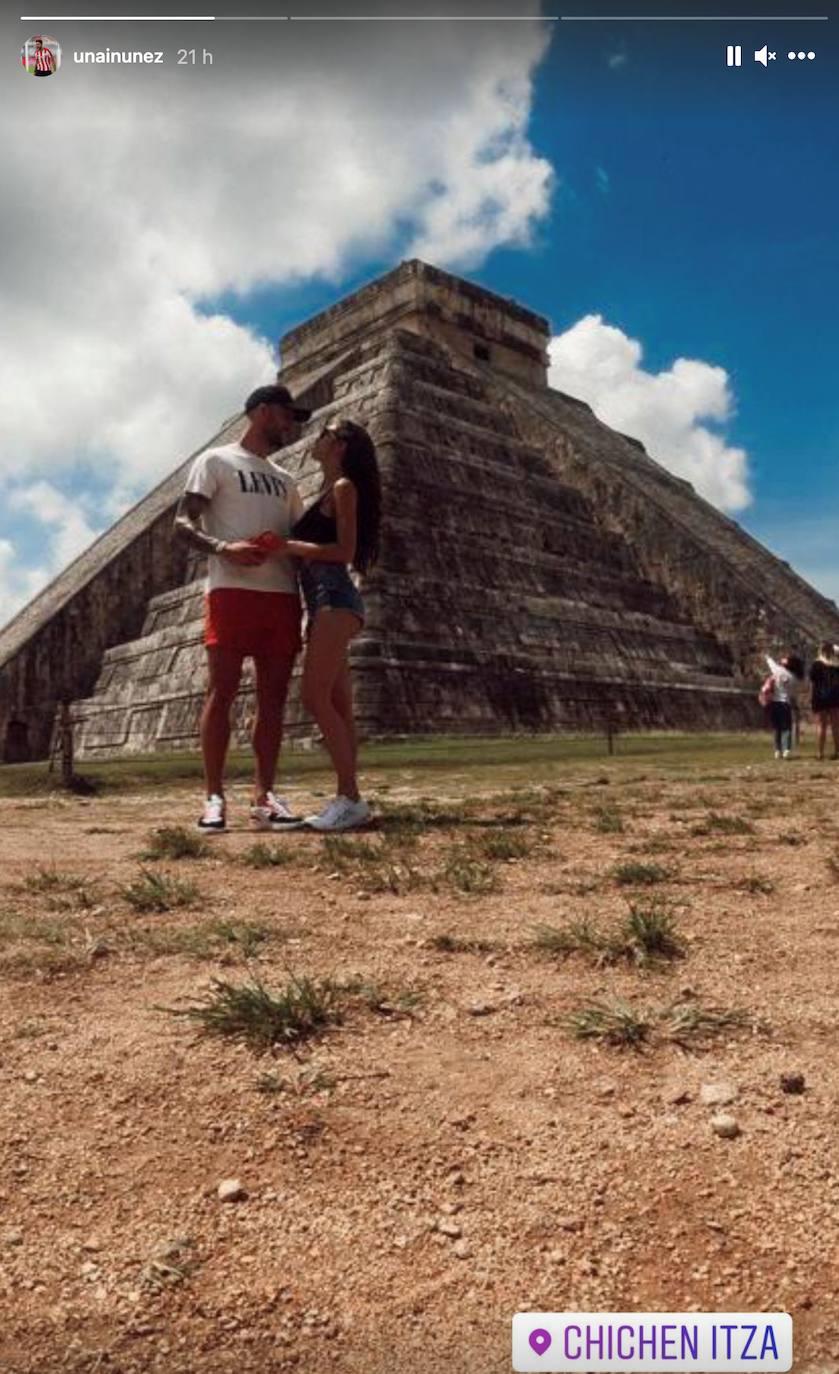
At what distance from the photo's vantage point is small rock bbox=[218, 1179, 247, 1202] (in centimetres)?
154

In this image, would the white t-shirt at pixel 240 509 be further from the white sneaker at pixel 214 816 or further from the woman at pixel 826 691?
the woman at pixel 826 691

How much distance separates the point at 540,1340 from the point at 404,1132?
0.55 metres

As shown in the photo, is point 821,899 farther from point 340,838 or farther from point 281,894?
point 340,838

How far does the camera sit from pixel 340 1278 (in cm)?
135

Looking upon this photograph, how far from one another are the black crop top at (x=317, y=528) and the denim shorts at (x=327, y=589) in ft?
0.47

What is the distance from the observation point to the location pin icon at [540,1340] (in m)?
1.20

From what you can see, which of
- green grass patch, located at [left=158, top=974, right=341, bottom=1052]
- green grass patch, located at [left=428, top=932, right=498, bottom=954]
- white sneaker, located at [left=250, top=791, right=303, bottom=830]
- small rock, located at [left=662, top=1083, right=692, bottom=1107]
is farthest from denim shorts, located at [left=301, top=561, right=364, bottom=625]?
small rock, located at [left=662, top=1083, right=692, bottom=1107]

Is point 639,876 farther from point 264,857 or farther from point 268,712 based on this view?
point 268,712

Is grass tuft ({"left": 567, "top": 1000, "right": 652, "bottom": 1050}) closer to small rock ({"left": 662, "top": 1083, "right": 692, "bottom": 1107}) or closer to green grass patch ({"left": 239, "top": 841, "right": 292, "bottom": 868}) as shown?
small rock ({"left": 662, "top": 1083, "right": 692, "bottom": 1107})

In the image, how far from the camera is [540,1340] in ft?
3.97

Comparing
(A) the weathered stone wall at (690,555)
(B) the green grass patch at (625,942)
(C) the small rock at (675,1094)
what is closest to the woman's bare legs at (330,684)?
(B) the green grass patch at (625,942)

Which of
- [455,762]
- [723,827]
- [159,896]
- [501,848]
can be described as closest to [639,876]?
[501,848]

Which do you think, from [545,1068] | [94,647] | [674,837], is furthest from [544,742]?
[545,1068]

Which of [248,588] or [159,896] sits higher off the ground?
[248,588]
